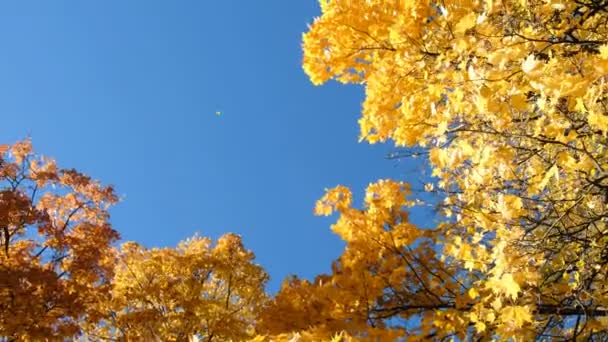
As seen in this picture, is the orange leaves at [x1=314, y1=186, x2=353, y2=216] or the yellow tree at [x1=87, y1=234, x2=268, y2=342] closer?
the orange leaves at [x1=314, y1=186, x2=353, y2=216]

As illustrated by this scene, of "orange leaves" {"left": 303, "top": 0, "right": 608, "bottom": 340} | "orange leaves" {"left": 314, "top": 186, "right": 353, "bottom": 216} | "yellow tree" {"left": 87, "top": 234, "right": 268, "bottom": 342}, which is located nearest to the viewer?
"orange leaves" {"left": 303, "top": 0, "right": 608, "bottom": 340}

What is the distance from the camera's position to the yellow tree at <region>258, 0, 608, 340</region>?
263 centimetres

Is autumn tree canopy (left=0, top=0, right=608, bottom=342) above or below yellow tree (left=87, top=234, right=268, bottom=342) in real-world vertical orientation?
below

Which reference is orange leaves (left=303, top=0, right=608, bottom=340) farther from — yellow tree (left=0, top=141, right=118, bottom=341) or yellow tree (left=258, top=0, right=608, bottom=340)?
yellow tree (left=0, top=141, right=118, bottom=341)

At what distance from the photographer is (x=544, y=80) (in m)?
2.10

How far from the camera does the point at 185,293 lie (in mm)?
11562

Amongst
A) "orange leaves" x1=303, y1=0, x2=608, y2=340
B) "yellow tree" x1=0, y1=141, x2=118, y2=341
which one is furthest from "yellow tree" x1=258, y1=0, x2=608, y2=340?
"yellow tree" x1=0, y1=141, x2=118, y2=341

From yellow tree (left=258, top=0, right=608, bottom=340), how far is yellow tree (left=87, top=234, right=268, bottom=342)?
650 centimetres

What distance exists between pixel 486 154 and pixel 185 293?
33.5 ft

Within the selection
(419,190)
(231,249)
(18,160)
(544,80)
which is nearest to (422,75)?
(419,190)

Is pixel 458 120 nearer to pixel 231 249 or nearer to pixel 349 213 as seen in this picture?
pixel 349 213

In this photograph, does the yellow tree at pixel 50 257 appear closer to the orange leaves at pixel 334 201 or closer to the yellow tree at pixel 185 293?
the yellow tree at pixel 185 293

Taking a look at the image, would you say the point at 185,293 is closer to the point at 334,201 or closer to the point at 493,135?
the point at 334,201

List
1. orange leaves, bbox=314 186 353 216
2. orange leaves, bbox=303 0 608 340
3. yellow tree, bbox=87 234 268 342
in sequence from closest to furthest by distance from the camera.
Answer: orange leaves, bbox=303 0 608 340
orange leaves, bbox=314 186 353 216
yellow tree, bbox=87 234 268 342
